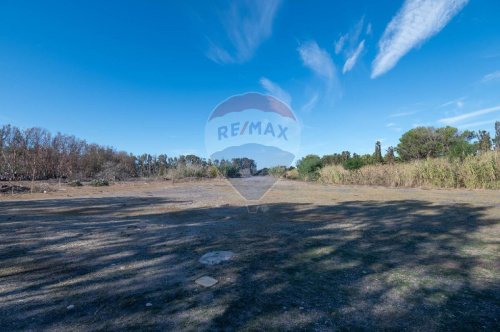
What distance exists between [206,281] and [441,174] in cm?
1533

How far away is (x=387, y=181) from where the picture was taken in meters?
16.7

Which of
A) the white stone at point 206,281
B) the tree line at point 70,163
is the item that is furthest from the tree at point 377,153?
the white stone at point 206,281

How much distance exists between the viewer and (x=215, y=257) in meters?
3.31

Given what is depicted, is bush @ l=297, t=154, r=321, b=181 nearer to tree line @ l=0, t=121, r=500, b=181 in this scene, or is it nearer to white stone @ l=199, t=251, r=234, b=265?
tree line @ l=0, t=121, r=500, b=181

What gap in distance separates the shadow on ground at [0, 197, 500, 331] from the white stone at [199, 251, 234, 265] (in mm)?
111

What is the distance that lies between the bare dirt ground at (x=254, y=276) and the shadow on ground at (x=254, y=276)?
13mm

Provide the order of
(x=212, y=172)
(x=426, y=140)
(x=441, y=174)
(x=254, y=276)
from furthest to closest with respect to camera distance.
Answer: (x=426, y=140) < (x=212, y=172) < (x=441, y=174) < (x=254, y=276)

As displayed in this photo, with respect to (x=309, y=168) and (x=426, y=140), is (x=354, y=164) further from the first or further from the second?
(x=426, y=140)

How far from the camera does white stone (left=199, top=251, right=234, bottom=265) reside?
3.18m

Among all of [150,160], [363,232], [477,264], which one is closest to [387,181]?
[363,232]

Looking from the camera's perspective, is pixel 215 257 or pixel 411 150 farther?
pixel 411 150

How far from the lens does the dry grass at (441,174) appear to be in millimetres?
12383

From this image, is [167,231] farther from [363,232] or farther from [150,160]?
[150,160]

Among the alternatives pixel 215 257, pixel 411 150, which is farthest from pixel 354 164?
pixel 215 257
